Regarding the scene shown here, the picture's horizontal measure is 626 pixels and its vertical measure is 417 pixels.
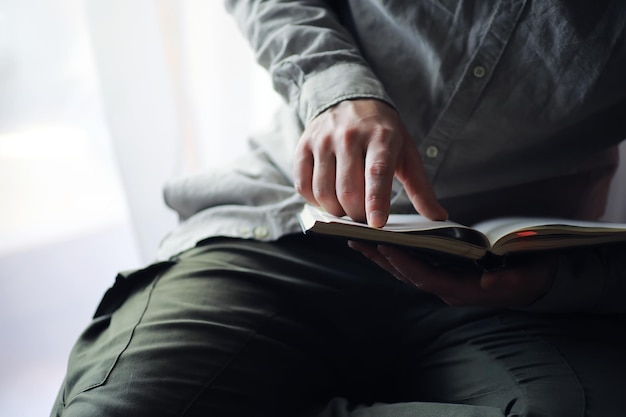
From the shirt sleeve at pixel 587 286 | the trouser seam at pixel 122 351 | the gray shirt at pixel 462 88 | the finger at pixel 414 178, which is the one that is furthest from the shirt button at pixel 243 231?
the shirt sleeve at pixel 587 286

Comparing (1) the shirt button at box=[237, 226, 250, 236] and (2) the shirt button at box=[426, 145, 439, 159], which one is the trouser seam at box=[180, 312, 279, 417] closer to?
(1) the shirt button at box=[237, 226, 250, 236]

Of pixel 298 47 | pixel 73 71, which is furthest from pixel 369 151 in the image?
pixel 73 71

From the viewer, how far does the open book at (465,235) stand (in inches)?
18.2

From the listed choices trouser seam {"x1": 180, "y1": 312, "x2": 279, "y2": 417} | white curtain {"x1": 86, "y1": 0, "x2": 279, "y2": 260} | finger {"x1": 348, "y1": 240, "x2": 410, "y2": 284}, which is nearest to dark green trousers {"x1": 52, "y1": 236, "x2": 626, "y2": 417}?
trouser seam {"x1": 180, "y1": 312, "x2": 279, "y2": 417}

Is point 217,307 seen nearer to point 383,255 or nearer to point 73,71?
point 383,255

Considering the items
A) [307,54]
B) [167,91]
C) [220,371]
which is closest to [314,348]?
[220,371]

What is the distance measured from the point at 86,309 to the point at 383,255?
2.13 feet

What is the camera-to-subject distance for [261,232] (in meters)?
0.70

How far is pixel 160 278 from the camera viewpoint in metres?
0.66

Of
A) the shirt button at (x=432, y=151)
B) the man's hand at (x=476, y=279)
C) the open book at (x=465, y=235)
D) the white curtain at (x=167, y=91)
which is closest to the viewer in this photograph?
the open book at (x=465, y=235)

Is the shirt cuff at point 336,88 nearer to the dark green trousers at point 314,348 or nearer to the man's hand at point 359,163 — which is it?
the man's hand at point 359,163

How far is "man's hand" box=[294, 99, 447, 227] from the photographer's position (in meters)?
0.51

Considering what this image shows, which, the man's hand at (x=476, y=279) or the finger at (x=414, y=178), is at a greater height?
the finger at (x=414, y=178)

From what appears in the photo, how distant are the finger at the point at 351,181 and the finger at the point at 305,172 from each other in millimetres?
43
